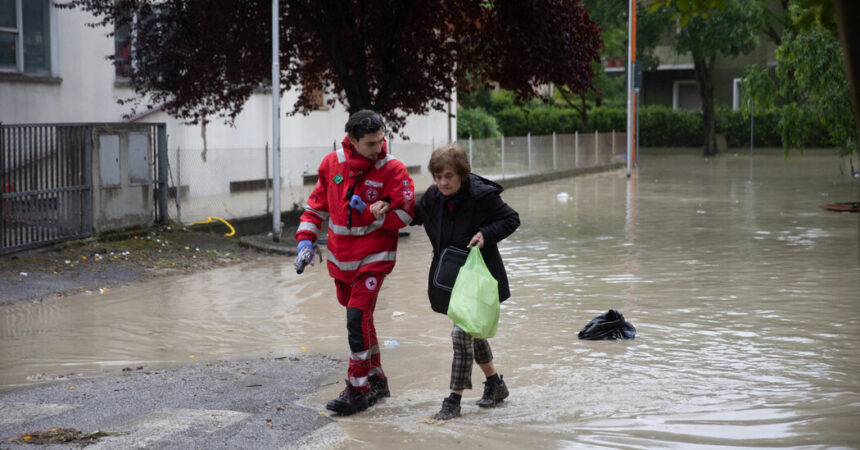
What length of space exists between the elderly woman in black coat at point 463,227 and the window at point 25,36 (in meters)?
12.5

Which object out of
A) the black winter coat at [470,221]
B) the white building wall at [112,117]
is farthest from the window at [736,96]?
the black winter coat at [470,221]

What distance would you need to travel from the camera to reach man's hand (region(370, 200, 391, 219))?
5508 mm

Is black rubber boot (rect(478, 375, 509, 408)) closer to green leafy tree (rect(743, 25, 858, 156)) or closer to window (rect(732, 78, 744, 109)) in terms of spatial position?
green leafy tree (rect(743, 25, 858, 156))

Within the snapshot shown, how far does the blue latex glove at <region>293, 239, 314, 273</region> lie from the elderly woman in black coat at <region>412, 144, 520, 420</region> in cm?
67

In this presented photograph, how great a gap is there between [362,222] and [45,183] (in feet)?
24.7

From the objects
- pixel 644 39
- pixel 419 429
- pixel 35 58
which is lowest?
pixel 419 429

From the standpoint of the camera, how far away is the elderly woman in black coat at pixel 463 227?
5457mm

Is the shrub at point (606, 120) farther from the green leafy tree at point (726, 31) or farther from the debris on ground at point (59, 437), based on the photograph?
the debris on ground at point (59, 437)

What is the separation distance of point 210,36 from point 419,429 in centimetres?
1044

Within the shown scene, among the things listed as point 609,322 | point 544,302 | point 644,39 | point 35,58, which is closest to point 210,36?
point 35,58

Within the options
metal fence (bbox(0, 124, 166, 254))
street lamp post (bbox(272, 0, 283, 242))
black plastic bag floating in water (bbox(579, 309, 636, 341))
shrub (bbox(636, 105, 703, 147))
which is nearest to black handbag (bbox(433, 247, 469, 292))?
black plastic bag floating in water (bbox(579, 309, 636, 341))

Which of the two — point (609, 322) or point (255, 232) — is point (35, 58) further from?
point (609, 322)

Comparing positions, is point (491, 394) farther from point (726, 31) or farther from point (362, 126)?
point (726, 31)

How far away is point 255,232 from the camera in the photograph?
15.9m
